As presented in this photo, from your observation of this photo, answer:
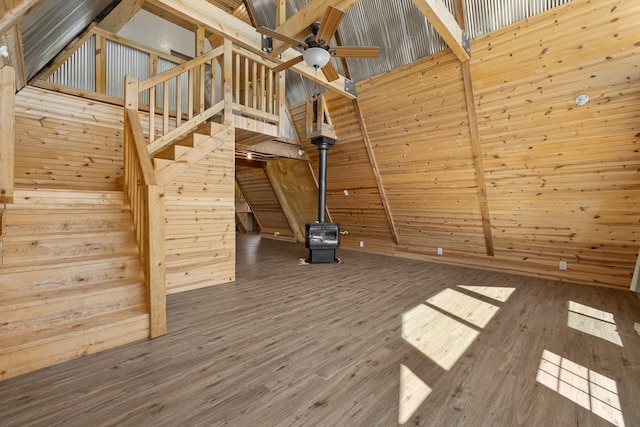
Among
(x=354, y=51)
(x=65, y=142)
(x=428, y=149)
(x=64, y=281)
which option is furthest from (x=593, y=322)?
(x=65, y=142)

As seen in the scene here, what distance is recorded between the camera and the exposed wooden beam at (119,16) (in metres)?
4.16

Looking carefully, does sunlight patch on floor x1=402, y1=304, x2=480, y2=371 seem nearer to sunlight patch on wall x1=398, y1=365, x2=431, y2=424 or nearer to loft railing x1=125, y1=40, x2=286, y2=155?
sunlight patch on wall x1=398, y1=365, x2=431, y2=424

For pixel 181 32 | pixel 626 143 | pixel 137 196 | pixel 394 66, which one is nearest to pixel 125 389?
pixel 137 196

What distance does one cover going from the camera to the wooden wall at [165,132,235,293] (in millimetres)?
3688

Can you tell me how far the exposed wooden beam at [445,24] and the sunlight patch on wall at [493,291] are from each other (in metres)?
3.08

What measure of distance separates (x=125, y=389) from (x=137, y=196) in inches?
68.1

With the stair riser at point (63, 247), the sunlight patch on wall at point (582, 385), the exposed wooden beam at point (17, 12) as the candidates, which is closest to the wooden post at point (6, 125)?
the stair riser at point (63, 247)

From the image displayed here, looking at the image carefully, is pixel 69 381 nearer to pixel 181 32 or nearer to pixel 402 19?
pixel 402 19

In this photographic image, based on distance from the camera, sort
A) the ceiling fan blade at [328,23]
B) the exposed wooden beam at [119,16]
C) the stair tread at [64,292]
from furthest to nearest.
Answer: the exposed wooden beam at [119,16]
the ceiling fan blade at [328,23]
the stair tread at [64,292]

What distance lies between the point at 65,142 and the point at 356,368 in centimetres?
459

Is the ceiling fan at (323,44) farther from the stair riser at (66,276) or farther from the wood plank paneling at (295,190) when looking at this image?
the wood plank paneling at (295,190)

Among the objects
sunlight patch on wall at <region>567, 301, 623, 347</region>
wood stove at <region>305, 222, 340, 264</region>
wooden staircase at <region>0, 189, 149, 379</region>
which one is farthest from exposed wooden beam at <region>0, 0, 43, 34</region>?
wood stove at <region>305, 222, 340, 264</region>

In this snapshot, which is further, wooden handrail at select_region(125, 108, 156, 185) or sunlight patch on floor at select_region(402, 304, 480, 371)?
wooden handrail at select_region(125, 108, 156, 185)

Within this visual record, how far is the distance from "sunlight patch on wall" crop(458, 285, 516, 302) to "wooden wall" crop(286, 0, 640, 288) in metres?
1.24
